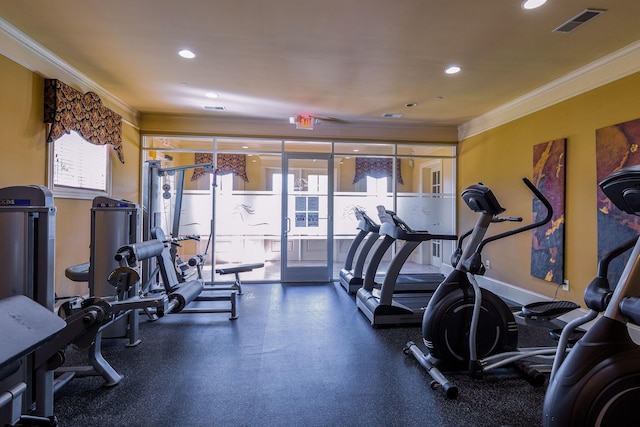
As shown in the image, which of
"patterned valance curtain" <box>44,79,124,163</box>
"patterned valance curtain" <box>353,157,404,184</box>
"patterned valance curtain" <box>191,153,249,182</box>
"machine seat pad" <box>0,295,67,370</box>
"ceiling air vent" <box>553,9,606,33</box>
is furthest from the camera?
"patterned valance curtain" <box>353,157,404,184</box>

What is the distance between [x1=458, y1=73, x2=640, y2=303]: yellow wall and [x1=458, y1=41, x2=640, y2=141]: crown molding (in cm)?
8

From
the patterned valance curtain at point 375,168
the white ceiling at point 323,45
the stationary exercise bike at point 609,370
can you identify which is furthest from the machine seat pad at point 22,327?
the patterned valance curtain at point 375,168

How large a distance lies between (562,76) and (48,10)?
4.96 m

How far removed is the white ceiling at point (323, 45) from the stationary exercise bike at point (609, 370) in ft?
6.11

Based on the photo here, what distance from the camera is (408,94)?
424 cm

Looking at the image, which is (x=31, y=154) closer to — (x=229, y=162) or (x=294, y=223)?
(x=229, y=162)

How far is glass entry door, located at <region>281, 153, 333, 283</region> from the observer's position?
560cm

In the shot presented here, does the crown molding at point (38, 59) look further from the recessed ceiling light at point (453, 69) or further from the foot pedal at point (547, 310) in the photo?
the foot pedal at point (547, 310)

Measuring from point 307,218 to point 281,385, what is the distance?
141 inches

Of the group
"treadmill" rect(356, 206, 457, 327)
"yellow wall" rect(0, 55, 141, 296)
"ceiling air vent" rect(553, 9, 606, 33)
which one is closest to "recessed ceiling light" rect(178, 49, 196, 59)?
"yellow wall" rect(0, 55, 141, 296)

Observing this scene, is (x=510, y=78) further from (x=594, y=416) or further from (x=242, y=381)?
(x=242, y=381)

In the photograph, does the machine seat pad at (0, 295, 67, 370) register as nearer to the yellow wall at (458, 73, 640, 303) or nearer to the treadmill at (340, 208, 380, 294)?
the treadmill at (340, 208, 380, 294)

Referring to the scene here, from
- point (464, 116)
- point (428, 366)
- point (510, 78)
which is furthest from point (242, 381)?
point (464, 116)

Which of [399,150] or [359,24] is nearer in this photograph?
[359,24]
